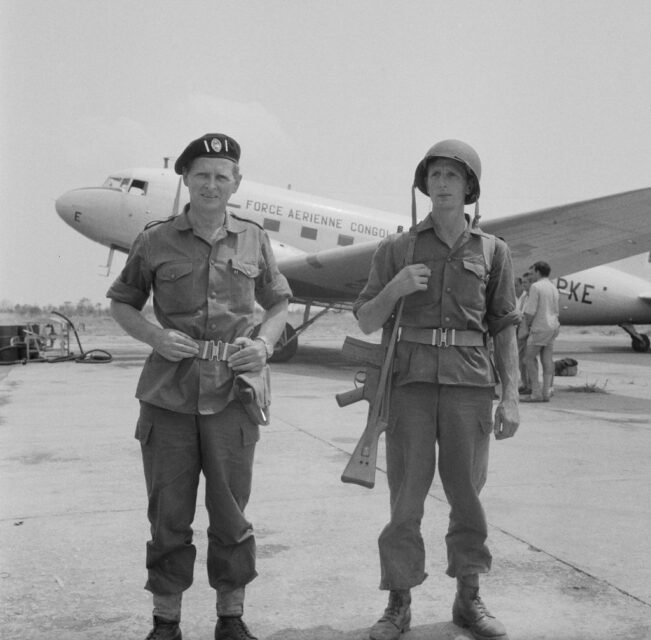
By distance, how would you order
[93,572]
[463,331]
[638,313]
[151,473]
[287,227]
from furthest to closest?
[638,313] < [287,227] < [93,572] < [463,331] < [151,473]

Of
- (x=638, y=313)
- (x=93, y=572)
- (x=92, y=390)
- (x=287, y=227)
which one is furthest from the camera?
(x=638, y=313)

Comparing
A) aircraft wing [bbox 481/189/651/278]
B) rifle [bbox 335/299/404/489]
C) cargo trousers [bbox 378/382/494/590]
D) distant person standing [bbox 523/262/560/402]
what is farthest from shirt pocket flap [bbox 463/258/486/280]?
aircraft wing [bbox 481/189/651/278]

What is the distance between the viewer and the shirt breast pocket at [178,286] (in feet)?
9.10

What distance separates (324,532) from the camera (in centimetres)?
392

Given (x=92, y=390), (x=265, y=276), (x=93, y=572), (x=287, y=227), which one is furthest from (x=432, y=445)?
(x=287, y=227)

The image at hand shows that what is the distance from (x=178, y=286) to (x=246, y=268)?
0.86 feet

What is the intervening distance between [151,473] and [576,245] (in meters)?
10.7

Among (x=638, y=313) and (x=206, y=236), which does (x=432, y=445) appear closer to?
(x=206, y=236)

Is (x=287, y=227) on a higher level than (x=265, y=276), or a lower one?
higher

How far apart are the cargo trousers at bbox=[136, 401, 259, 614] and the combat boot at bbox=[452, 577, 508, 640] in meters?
0.79

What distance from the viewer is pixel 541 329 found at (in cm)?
906

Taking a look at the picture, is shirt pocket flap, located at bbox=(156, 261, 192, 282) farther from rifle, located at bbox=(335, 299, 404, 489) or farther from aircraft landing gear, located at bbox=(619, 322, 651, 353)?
aircraft landing gear, located at bbox=(619, 322, 651, 353)

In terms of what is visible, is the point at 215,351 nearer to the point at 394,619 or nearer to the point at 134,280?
the point at 134,280

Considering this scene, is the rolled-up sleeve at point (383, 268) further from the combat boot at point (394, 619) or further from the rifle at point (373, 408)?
the combat boot at point (394, 619)
